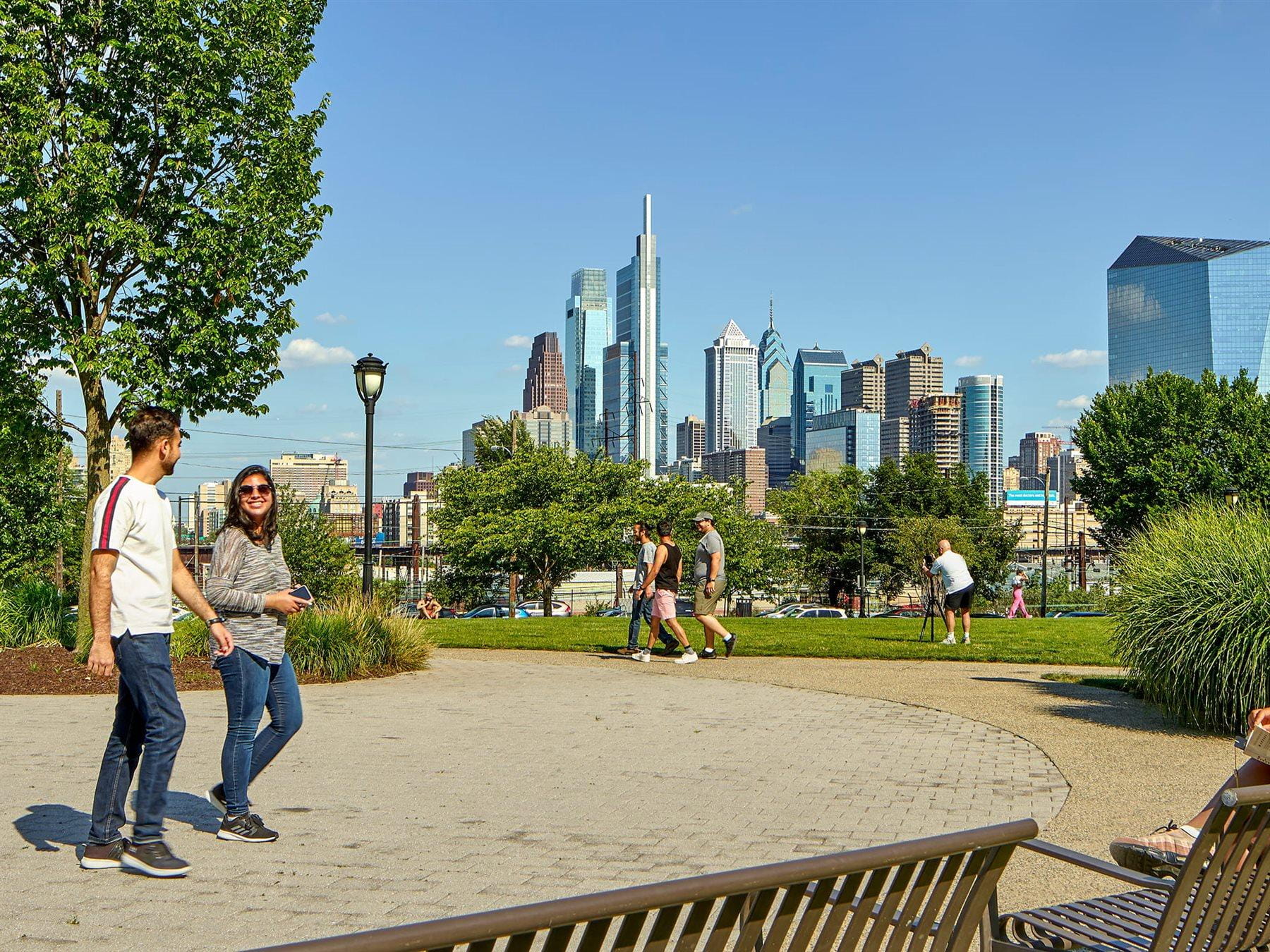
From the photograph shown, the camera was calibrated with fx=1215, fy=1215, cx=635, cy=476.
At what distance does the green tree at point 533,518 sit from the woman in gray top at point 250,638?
130 feet

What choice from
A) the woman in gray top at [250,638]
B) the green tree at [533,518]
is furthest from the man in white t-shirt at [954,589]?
the green tree at [533,518]

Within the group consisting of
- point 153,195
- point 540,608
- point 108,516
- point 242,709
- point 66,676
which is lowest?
point 540,608

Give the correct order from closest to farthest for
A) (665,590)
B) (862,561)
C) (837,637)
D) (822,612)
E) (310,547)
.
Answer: (665,590)
(837,637)
(310,547)
(822,612)
(862,561)

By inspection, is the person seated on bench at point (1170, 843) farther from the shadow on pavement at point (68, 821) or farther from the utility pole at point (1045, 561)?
the utility pole at point (1045, 561)

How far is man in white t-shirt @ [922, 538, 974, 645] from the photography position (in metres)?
18.0

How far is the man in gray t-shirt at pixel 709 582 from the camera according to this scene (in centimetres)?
1571

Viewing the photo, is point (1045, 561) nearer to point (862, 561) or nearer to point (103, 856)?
point (862, 561)

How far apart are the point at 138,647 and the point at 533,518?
1681 inches

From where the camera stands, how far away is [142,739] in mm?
5457

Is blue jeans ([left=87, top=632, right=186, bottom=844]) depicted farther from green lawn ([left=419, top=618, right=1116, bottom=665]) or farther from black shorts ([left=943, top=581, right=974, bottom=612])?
black shorts ([left=943, top=581, right=974, bottom=612])

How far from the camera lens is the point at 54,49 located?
44.9 ft

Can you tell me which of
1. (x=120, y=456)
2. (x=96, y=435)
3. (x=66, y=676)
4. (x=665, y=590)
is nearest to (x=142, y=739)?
(x=66, y=676)

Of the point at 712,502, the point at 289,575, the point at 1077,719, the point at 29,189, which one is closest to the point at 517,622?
the point at 29,189

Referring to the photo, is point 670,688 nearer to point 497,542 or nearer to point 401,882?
point 401,882
